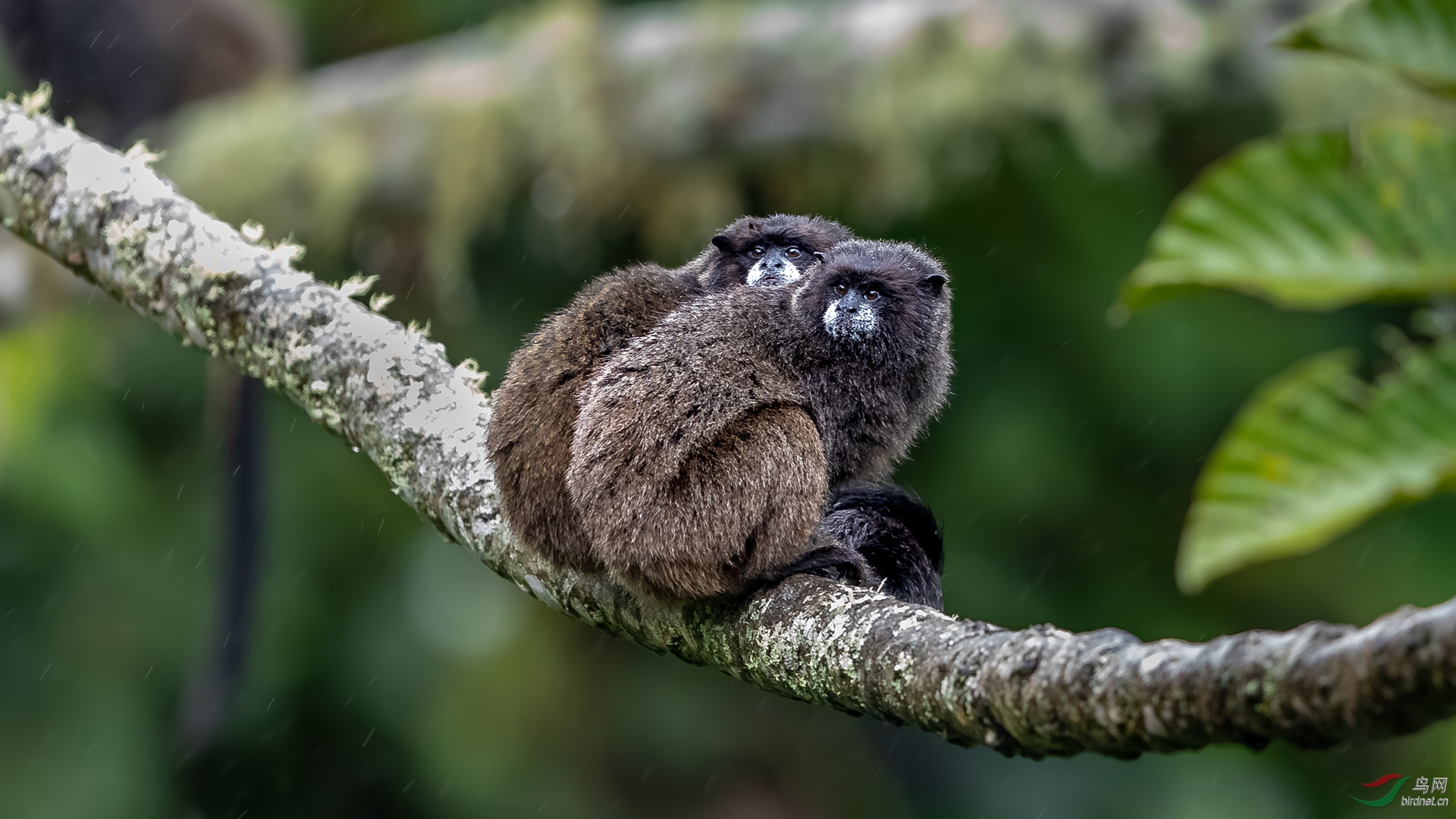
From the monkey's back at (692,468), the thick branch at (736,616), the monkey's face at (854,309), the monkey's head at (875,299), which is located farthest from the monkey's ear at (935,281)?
the thick branch at (736,616)

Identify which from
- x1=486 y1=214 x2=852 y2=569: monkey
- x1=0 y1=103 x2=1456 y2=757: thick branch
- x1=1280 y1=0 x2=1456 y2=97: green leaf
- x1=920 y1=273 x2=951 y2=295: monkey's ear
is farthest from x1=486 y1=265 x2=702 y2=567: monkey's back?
x1=1280 y1=0 x2=1456 y2=97: green leaf

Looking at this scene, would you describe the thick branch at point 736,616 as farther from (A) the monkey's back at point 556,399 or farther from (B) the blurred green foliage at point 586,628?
(B) the blurred green foliage at point 586,628

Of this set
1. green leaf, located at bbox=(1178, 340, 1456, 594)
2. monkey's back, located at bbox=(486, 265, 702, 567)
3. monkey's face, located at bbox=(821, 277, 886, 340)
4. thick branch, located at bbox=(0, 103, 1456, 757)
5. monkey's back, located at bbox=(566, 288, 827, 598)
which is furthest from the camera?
monkey's face, located at bbox=(821, 277, 886, 340)

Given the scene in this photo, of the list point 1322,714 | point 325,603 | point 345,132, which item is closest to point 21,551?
point 325,603

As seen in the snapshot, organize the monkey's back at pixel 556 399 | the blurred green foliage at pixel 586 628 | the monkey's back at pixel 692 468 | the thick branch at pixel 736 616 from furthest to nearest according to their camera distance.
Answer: the blurred green foliage at pixel 586 628 < the monkey's back at pixel 556 399 < the monkey's back at pixel 692 468 < the thick branch at pixel 736 616

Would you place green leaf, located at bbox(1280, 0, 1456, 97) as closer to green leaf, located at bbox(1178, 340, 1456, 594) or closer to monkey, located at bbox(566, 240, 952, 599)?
green leaf, located at bbox(1178, 340, 1456, 594)
